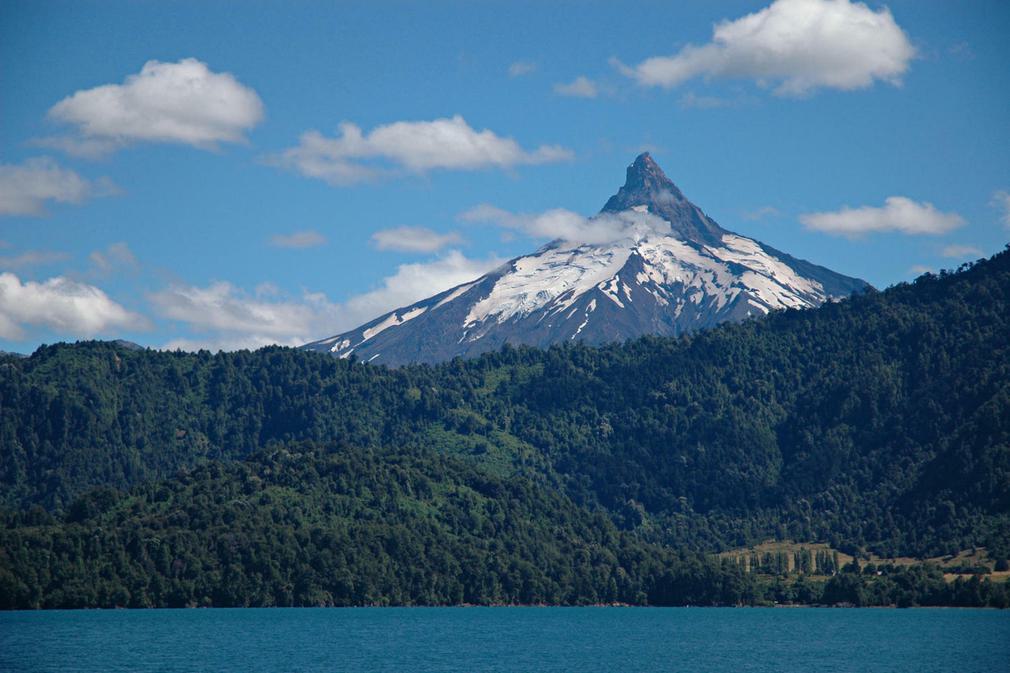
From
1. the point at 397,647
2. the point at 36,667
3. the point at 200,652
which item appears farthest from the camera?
the point at 397,647

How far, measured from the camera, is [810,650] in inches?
7397

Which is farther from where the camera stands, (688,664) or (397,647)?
(397,647)

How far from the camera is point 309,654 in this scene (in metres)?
175

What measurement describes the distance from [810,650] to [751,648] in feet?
25.2

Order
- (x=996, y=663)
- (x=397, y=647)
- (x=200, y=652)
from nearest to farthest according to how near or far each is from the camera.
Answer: (x=996, y=663) → (x=200, y=652) → (x=397, y=647)

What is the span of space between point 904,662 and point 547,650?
45.4 metres

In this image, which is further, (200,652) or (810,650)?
(810,650)

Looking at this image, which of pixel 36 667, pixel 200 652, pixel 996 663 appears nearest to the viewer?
pixel 36 667

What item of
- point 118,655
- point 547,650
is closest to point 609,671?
point 547,650

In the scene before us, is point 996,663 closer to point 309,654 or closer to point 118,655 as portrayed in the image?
point 309,654

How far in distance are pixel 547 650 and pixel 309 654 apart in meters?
32.2

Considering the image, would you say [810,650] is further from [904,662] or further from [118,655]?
[118,655]

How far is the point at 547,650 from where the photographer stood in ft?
618

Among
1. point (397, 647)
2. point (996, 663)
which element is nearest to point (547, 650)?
point (397, 647)
